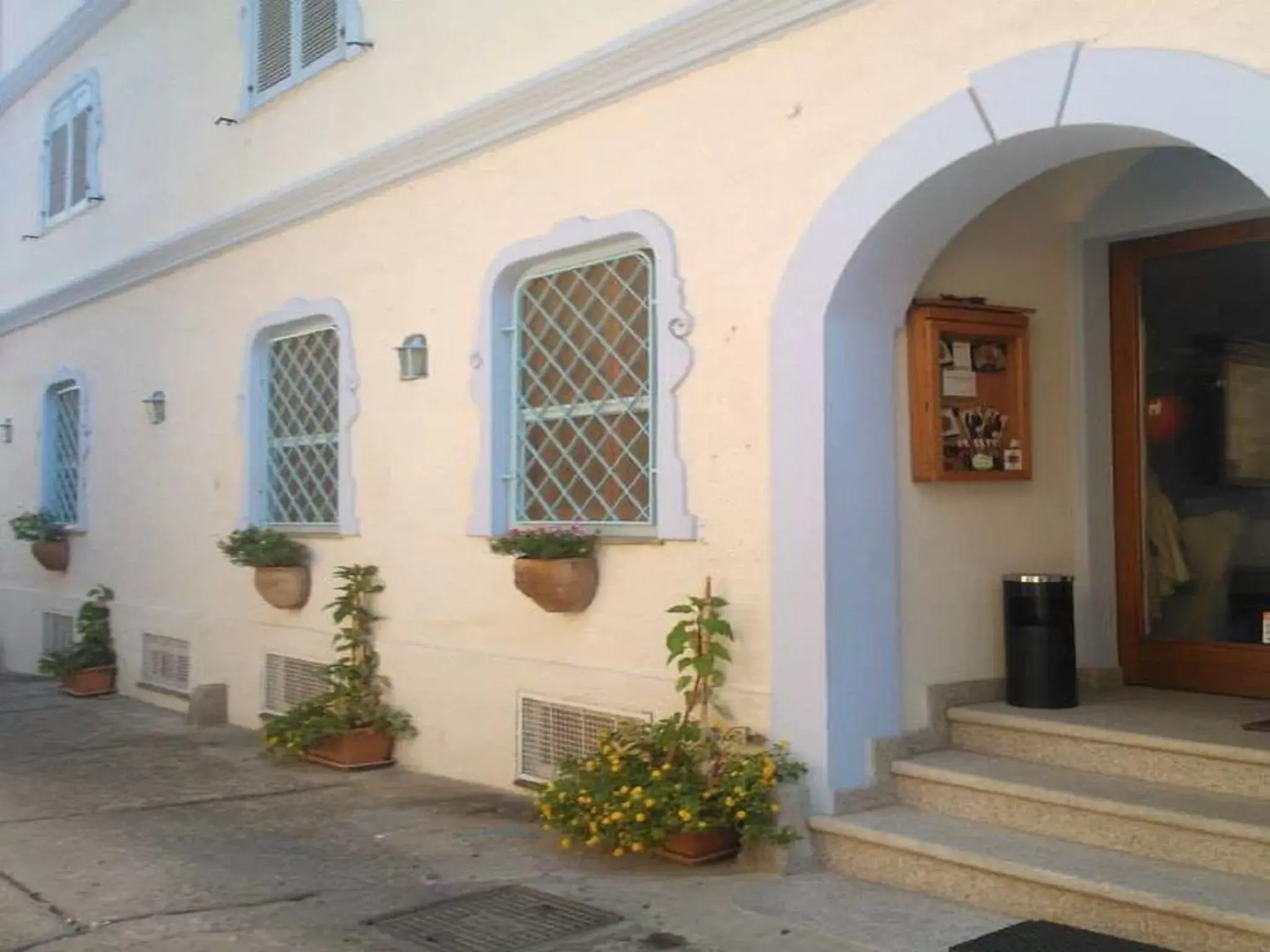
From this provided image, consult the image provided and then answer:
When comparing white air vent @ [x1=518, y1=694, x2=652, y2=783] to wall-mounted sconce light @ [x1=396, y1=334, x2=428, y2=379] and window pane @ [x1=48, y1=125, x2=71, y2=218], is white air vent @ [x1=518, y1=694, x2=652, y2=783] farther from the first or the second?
window pane @ [x1=48, y1=125, x2=71, y2=218]

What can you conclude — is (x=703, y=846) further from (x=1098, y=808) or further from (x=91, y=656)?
(x=91, y=656)

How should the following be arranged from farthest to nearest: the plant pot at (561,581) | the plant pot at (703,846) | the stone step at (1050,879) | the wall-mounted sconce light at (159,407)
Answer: the wall-mounted sconce light at (159,407)
the plant pot at (561,581)
the plant pot at (703,846)
the stone step at (1050,879)

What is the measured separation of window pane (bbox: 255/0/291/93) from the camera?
8797mm

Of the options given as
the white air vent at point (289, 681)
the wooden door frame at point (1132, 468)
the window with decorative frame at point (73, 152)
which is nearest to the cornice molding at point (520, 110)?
the window with decorative frame at point (73, 152)

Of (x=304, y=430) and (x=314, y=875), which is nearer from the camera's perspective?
(x=314, y=875)

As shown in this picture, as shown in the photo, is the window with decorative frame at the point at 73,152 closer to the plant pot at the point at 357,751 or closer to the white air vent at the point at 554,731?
the plant pot at the point at 357,751

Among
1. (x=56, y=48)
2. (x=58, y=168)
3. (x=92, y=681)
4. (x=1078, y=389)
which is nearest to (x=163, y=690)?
(x=92, y=681)

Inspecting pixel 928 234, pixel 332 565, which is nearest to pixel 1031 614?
pixel 928 234

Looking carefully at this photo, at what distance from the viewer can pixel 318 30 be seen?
8492 millimetres

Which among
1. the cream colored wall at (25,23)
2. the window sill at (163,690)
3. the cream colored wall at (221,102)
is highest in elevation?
the cream colored wall at (25,23)

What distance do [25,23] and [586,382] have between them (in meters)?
9.71

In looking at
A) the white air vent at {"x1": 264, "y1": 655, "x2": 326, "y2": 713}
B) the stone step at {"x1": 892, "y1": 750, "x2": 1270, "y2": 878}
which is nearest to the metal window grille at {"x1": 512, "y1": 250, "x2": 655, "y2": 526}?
the stone step at {"x1": 892, "y1": 750, "x2": 1270, "y2": 878}

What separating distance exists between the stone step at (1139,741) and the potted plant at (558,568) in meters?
1.73

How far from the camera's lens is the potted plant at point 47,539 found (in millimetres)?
11672
